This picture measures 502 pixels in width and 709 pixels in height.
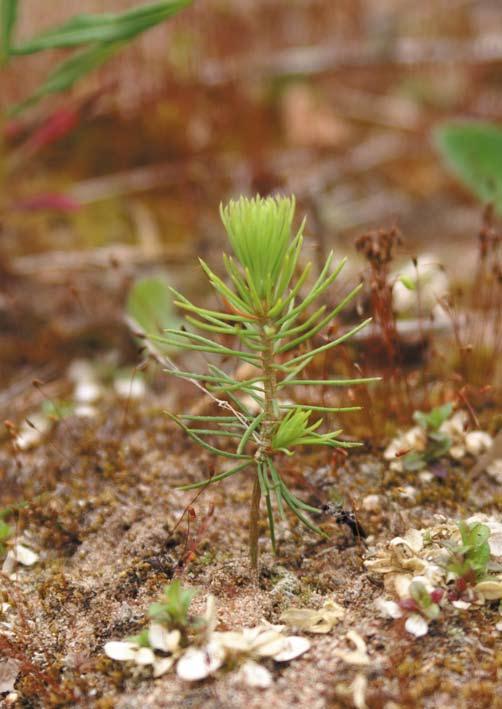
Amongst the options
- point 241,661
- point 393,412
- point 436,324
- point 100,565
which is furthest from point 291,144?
point 241,661

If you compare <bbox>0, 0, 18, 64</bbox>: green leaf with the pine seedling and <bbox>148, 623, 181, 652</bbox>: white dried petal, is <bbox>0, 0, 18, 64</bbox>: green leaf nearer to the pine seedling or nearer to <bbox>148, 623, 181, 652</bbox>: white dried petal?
the pine seedling

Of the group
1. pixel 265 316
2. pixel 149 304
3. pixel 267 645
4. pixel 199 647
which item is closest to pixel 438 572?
pixel 267 645

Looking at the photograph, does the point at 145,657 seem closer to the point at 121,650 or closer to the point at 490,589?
the point at 121,650

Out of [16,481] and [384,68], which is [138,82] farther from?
[16,481]

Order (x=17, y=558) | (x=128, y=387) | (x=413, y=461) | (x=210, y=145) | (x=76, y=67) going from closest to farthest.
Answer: (x=17, y=558) → (x=413, y=461) → (x=128, y=387) → (x=76, y=67) → (x=210, y=145)

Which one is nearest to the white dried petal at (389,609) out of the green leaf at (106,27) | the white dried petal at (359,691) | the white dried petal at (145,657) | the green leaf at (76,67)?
the white dried petal at (359,691)

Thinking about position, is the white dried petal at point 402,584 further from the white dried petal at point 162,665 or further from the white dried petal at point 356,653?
the white dried petal at point 162,665

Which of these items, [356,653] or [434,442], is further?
[434,442]

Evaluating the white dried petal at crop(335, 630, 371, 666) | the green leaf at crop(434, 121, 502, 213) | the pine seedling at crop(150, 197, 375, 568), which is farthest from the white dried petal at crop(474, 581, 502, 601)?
the green leaf at crop(434, 121, 502, 213)
